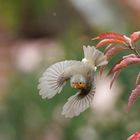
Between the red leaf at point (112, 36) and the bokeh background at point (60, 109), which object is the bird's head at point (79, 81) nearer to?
the red leaf at point (112, 36)

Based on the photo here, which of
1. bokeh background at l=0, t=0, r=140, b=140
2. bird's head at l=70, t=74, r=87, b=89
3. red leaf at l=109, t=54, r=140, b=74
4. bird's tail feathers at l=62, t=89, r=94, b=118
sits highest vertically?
bird's head at l=70, t=74, r=87, b=89

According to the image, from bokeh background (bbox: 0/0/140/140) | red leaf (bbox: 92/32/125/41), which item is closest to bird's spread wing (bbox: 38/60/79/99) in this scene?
red leaf (bbox: 92/32/125/41)

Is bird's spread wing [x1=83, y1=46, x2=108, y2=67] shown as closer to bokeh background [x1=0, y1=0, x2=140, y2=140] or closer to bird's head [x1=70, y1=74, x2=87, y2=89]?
bird's head [x1=70, y1=74, x2=87, y2=89]

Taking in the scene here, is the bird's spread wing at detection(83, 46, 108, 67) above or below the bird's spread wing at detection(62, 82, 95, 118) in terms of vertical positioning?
A: above

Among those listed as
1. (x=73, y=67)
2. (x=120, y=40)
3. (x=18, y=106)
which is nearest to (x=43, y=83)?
(x=73, y=67)

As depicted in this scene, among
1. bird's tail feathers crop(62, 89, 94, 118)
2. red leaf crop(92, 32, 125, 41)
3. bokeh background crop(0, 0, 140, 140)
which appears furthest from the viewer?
bokeh background crop(0, 0, 140, 140)

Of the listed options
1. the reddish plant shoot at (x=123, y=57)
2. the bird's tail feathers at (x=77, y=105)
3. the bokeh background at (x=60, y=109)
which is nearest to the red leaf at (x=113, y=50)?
the reddish plant shoot at (x=123, y=57)

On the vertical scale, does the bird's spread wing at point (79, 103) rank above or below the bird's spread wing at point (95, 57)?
below
